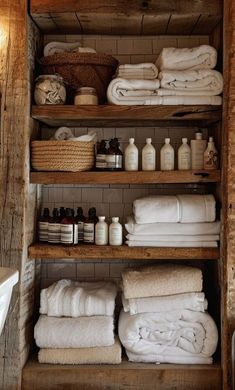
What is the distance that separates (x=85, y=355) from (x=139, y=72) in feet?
4.94

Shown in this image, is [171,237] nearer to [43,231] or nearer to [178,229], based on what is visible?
[178,229]

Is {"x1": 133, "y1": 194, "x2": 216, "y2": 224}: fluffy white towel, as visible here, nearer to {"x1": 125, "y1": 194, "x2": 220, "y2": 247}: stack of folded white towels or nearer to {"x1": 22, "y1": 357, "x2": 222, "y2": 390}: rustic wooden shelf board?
{"x1": 125, "y1": 194, "x2": 220, "y2": 247}: stack of folded white towels

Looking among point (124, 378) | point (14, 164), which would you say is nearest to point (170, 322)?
point (124, 378)

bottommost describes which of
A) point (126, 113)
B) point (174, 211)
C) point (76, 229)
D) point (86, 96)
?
point (76, 229)

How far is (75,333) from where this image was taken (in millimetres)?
2258

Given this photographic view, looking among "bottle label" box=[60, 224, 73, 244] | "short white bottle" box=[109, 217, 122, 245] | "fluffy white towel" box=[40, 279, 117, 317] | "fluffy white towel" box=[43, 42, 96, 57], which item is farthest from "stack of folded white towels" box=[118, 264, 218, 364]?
"fluffy white towel" box=[43, 42, 96, 57]

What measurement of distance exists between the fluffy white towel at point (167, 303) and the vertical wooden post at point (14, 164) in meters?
0.59

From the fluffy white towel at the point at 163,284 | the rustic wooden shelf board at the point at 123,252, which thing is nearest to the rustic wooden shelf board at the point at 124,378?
the fluffy white towel at the point at 163,284

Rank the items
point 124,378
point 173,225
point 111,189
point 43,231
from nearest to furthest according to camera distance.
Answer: point 124,378 < point 173,225 < point 43,231 < point 111,189

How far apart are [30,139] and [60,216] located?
1.48 feet

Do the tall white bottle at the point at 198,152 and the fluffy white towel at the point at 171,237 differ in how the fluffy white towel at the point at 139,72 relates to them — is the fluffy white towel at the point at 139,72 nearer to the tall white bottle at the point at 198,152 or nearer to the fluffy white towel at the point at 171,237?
the tall white bottle at the point at 198,152

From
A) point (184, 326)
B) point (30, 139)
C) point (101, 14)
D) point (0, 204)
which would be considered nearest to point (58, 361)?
point (184, 326)

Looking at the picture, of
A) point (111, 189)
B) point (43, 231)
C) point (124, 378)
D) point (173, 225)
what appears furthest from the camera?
point (111, 189)

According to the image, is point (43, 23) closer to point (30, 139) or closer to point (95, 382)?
point (30, 139)
